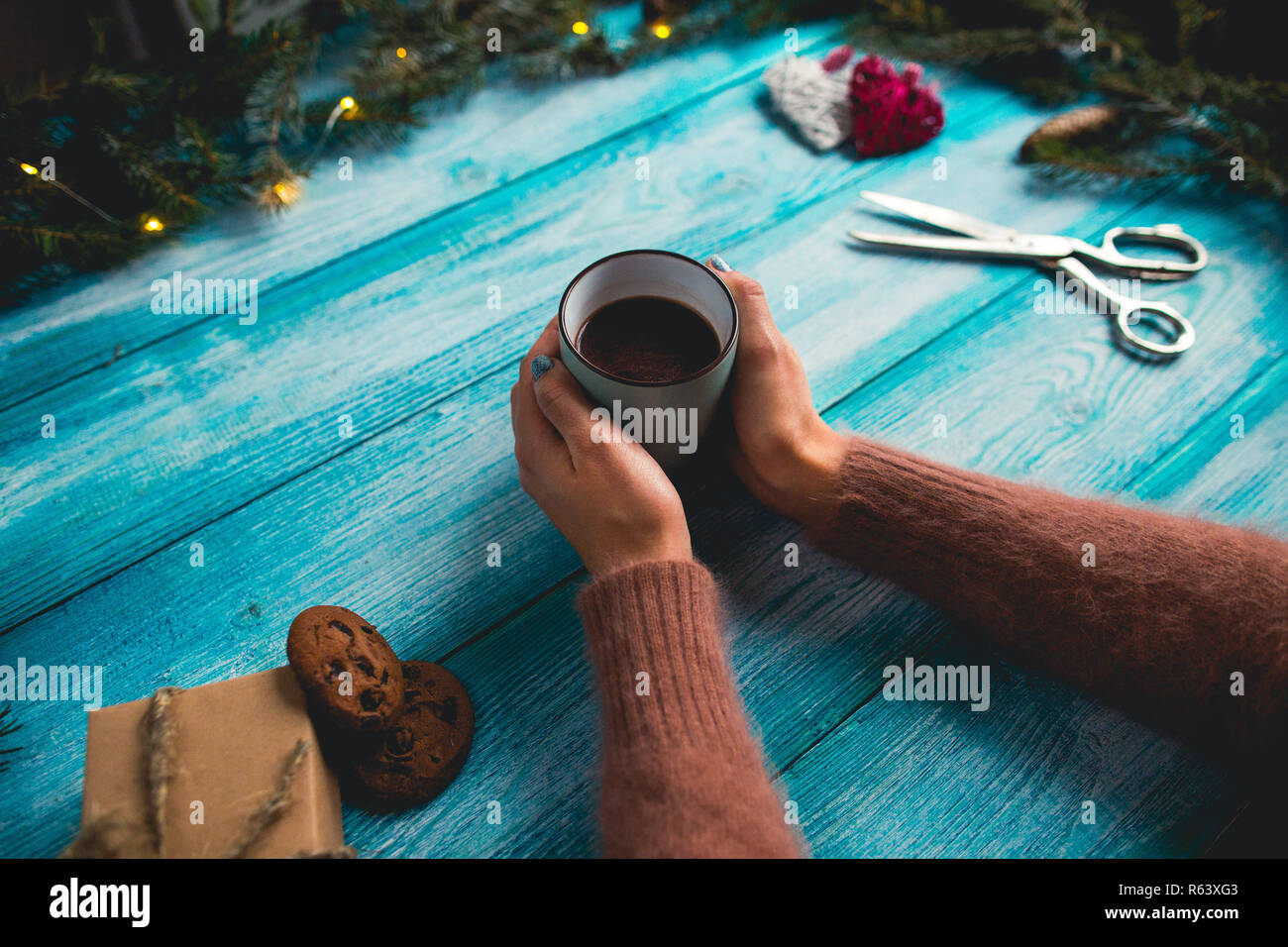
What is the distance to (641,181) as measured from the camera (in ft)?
3.34

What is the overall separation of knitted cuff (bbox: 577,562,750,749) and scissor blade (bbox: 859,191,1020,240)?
59cm

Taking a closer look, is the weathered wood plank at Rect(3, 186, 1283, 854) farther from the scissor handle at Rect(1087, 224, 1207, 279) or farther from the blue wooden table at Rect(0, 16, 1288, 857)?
the scissor handle at Rect(1087, 224, 1207, 279)

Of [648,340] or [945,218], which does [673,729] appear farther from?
[945,218]

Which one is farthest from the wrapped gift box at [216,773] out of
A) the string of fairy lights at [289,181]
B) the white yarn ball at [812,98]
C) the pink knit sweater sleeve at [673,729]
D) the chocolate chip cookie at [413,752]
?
the white yarn ball at [812,98]

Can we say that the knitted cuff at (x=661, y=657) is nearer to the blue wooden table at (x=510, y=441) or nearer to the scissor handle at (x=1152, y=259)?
the blue wooden table at (x=510, y=441)

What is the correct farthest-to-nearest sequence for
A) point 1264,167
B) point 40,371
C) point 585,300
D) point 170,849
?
point 1264,167 < point 40,371 < point 585,300 < point 170,849

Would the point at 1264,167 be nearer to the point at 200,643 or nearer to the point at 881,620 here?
the point at 881,620

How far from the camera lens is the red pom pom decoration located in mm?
1020

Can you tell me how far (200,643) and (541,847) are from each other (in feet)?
1.20

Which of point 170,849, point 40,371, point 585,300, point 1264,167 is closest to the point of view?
point 170,849

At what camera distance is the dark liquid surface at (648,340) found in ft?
2.24

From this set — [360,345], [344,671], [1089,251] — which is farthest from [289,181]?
[1089,251]
